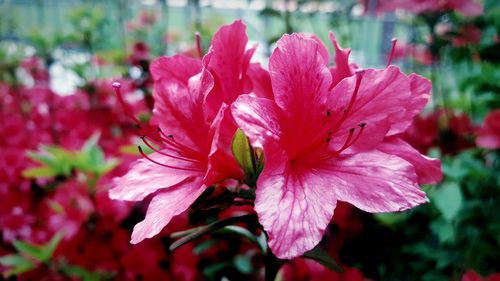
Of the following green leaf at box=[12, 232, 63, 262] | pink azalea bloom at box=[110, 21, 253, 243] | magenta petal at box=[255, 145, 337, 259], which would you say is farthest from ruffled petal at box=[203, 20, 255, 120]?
green leaf at box=[12, 232, 63, 262]

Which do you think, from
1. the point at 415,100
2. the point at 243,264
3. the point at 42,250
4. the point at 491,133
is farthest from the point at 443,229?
the point at 42,250

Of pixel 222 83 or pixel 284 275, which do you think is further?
pixel 284 275

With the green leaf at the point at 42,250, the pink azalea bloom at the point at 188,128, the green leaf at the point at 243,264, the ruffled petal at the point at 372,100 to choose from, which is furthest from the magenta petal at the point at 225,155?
the green leaf at the point at 42,250

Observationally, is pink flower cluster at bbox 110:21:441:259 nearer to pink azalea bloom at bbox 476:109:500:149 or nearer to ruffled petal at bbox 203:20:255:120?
ruffled petal at bbox 203:20:255:120

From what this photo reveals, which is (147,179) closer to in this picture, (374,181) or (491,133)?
(374,181)

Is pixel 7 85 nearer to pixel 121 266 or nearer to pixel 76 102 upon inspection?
pixel 76 102

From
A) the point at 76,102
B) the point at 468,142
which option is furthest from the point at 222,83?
the point at 76,102
